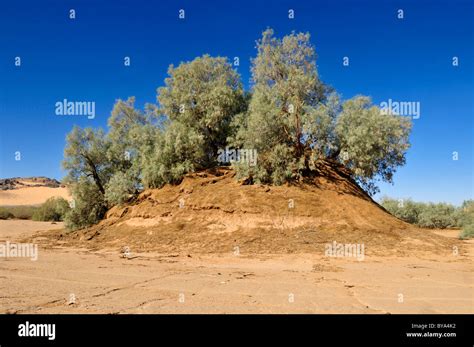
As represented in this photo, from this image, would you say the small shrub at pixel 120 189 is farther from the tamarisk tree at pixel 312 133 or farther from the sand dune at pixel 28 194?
the sand dune at pixel 28 194

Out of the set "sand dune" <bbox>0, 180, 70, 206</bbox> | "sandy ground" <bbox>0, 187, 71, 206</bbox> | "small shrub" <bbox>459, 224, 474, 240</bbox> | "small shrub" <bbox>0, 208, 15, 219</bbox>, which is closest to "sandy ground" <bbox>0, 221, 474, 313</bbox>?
"small shrub" <bbox>459, 224, 474, 240</bbox>

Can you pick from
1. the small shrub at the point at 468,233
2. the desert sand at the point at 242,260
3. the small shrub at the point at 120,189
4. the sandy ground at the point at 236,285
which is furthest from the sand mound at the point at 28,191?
the small shrub at the point at 468,233

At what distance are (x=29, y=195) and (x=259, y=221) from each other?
61.7 m

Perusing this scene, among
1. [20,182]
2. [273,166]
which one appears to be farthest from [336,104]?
[20,182]

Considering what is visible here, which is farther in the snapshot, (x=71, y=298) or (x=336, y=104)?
(x=336, y=104)

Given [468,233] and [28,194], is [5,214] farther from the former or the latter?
[468,233]

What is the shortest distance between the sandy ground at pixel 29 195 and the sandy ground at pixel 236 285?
5468cm

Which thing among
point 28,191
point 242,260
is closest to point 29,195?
point 28,191

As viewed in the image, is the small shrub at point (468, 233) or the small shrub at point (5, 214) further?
the small shrub at point (5, 214)

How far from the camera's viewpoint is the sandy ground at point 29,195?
198 ft

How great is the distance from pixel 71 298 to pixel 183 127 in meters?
15.1
